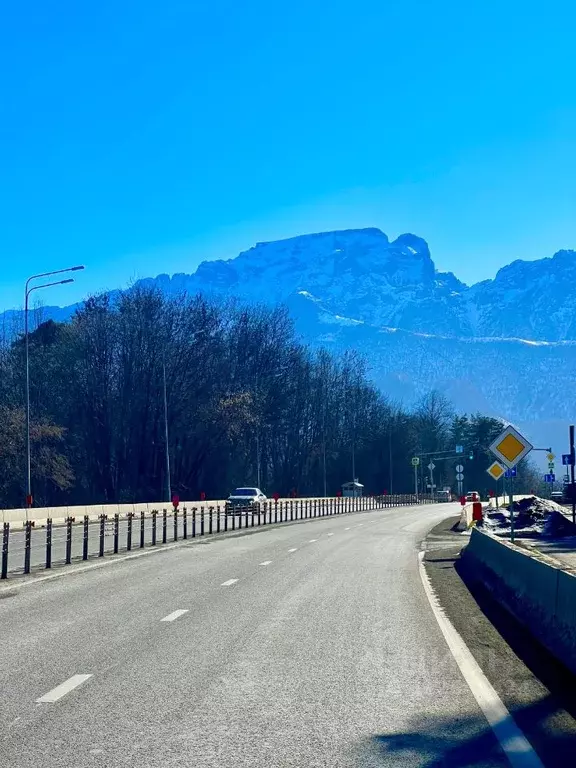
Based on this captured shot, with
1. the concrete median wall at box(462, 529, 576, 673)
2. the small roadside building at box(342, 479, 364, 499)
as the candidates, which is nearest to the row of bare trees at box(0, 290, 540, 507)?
the small roadside building at box(342, 479, 364, 499)

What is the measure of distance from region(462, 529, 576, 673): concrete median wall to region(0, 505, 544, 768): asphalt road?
3.82 feet

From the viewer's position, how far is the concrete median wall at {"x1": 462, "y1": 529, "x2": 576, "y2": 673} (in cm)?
995

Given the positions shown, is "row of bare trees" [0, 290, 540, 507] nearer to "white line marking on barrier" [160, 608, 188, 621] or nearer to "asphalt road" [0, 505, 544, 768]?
"asphalt road" [0, 505, 544, 768]

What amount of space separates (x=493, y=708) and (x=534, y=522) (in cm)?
3950

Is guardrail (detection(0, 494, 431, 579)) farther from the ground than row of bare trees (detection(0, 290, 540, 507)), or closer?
closer

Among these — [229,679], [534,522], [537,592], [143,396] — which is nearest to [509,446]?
[537,592]

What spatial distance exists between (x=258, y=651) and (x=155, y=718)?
327 cm

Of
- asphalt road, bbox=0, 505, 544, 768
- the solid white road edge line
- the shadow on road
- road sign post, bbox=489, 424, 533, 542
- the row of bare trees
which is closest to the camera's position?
the shadow on road

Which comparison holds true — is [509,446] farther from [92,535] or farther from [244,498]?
[244,498]

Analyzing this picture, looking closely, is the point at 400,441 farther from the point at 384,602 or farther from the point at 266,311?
the point at 384,602

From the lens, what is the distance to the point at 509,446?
23984 mm

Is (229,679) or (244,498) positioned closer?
(229,679)

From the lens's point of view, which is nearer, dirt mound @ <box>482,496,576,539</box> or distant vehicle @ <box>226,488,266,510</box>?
dirt mound @ <box>482,496,576,539</box>

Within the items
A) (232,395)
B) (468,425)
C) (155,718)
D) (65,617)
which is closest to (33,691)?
(155,718)
